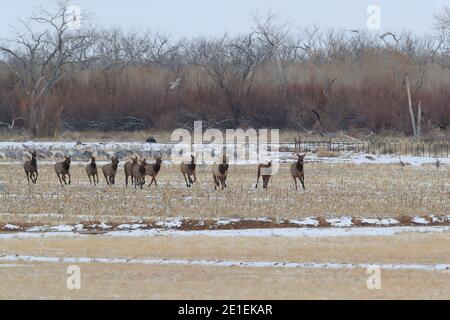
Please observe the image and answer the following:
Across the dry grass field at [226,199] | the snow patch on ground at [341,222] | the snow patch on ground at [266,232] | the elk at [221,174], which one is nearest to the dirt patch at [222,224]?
the snow patch on ground at [341,222]

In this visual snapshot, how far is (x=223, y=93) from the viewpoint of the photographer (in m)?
66.6

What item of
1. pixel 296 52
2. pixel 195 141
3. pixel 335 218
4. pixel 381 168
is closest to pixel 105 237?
pixel 335 218

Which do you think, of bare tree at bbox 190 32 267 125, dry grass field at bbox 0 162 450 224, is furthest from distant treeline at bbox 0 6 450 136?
dry grass field at bbox 0 162 450 224

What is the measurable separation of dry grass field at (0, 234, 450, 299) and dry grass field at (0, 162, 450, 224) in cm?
343

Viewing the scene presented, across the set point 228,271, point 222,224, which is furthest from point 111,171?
point 228,271

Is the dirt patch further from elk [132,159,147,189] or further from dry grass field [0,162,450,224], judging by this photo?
elk [132,159,147,189]

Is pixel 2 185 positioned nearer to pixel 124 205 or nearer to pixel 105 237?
pixel 124 205

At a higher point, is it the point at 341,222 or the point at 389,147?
the point at 389,147

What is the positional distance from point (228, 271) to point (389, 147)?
31657 mm

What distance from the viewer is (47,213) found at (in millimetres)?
23453

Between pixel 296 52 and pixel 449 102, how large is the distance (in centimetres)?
3197

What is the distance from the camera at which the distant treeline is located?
61.4m

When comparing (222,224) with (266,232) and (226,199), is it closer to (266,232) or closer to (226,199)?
(266,232)

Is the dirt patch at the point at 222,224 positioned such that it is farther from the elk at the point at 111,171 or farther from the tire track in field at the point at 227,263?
the elk at the point at 111,171
